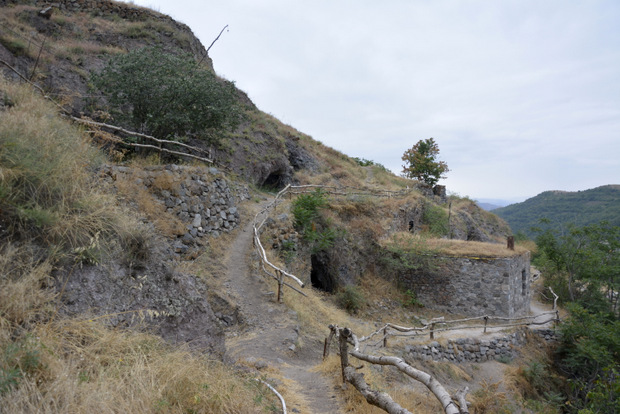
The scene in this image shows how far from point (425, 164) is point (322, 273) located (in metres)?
23.5

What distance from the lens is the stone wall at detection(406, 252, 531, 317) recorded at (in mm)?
15602

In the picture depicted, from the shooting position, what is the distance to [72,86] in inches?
633

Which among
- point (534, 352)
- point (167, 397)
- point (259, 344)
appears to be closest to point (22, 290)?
point (167, 397)

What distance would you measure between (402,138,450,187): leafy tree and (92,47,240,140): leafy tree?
87.4 ft

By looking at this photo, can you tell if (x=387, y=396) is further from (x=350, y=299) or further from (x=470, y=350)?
(x=470, y=350)

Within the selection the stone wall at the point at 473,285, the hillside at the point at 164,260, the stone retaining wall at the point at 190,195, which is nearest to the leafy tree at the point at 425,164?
the hillside at the point at 164,260

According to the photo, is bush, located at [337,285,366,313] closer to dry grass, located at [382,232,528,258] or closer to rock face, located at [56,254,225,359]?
dry grass, located at [382,232,528,258]

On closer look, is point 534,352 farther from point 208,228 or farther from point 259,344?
point 208,228

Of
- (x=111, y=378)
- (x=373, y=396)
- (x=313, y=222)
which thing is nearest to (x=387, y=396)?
(x=373, y=396)

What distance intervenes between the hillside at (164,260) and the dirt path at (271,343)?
5 centimetres

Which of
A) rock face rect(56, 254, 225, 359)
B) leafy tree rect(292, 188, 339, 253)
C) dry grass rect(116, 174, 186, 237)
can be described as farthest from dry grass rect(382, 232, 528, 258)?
rock face rect(56, 254, 225, 359)

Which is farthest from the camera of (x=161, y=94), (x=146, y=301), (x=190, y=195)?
(x=161, y=94)

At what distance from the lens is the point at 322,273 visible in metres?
16.2

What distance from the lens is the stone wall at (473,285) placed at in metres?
15.6
